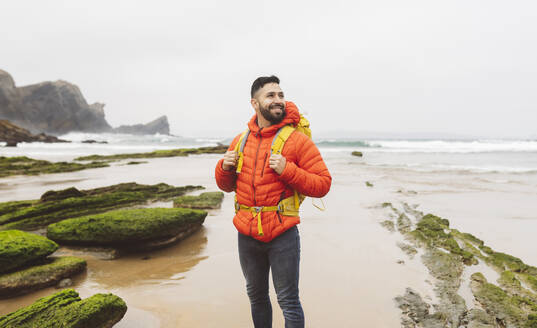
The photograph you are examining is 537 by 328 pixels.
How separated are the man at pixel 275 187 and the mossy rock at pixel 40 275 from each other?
3.61m

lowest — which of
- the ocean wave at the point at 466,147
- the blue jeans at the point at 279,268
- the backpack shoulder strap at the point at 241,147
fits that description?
the blue jeans at the point at 279,268

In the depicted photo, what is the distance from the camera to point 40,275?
14.3 ft

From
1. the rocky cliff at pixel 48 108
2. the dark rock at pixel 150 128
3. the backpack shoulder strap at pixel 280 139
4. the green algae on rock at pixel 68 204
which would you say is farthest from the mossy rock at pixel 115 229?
the dark rock at pixel 150 128

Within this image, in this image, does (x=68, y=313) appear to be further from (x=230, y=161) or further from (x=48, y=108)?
(x=48, y=108)

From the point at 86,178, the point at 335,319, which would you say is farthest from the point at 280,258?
the point at 86,178

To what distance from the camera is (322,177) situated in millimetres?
2582

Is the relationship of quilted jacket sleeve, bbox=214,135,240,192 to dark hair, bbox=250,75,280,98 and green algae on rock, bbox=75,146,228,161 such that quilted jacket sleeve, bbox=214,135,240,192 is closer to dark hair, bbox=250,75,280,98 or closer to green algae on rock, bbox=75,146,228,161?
dark hair, bbox=250,75,280,98

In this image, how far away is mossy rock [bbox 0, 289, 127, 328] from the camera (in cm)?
279

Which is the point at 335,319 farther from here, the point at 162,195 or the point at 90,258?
the point at 162,195

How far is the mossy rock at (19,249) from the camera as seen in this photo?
13.8 feet

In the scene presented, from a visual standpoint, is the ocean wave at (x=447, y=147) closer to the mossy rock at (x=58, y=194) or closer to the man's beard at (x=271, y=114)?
the mossy rock at (x=58, y=194)

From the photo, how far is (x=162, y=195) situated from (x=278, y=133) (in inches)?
368

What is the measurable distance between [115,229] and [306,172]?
179 inches

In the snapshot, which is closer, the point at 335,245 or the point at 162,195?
the point at 335,245
